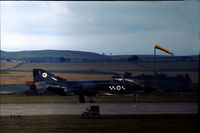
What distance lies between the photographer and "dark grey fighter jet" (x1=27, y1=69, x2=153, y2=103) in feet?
77.2

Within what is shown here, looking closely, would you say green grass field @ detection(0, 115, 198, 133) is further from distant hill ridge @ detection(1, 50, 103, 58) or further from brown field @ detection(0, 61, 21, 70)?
brown field @ detection(0, 61, 21, 70)

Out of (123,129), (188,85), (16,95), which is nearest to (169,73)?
(188,85)

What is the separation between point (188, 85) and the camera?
18516 millimetres

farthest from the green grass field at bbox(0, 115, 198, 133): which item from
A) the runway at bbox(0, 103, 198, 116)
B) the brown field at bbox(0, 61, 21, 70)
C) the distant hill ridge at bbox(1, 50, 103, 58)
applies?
the brown field at bbox(0, 61, 21, 70)

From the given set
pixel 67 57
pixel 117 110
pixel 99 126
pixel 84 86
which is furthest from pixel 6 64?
pixel 99 126

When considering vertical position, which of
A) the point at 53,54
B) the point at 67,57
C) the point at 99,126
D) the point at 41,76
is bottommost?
the point at 99,126

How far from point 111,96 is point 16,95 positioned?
11411mm

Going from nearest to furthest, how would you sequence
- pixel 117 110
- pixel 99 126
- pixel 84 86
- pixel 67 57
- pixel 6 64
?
pixel 99 126 < pixel 117 110 < pixel 84 86 < pixel 67 57 < pixel 6 64

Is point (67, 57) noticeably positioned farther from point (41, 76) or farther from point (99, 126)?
point (99, 126)

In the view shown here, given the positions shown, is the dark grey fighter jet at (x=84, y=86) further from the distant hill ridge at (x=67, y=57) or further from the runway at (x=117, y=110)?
the runway at (x=117, y=110)

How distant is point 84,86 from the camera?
24.2 meters

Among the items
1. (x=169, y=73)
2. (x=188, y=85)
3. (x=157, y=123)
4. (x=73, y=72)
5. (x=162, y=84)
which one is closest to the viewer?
(x=157, y=123)

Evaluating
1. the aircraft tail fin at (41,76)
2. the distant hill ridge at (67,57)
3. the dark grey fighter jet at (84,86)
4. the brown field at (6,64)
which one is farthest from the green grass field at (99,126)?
the brown field at (6,64)

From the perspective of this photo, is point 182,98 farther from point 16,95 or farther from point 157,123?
point 16,95
